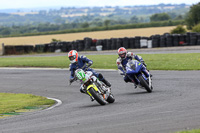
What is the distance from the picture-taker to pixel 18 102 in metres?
14.2

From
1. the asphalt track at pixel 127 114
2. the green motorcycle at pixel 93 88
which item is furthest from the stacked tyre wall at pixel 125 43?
the green motorcycle at pixel 93 88

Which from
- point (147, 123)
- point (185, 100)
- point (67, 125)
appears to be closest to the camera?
point (147, 123)

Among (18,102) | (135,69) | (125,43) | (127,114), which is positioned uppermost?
(125,43)

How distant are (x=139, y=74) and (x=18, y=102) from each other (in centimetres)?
430

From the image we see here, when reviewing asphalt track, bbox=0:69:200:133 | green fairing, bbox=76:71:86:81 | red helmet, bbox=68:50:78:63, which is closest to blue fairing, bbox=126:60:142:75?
asphalt track, bbox=0:69:200:133

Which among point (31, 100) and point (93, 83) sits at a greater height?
point (93, 83)

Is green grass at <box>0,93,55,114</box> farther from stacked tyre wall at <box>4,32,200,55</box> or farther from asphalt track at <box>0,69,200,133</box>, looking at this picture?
stacked tyre wall at <box>4,32,200,55</box>

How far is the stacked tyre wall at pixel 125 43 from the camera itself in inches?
1416

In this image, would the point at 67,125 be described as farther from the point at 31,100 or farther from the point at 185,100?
the point at 31,100

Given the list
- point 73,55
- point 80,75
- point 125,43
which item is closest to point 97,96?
point 80,75

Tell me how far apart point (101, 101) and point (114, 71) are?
10.8m

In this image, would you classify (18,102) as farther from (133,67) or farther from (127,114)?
(127,114)

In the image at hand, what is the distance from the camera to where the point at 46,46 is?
44.1 meters

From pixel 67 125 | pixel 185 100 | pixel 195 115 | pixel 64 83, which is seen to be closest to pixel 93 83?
pixel 185 100
